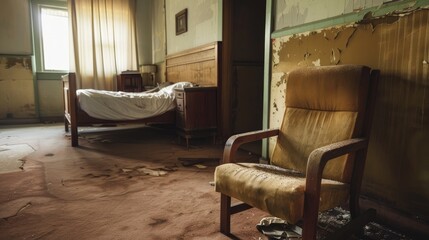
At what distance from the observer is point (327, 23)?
6.69ft

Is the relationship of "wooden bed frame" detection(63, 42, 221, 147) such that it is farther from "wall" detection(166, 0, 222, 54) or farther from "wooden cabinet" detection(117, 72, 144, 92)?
"wooden cabinet" detection(117, 72, 144, 92)

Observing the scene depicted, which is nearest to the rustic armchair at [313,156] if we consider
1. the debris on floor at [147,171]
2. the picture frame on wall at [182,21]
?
the debris on floor at [147,171]

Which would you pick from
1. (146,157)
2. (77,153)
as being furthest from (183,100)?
(77,153)

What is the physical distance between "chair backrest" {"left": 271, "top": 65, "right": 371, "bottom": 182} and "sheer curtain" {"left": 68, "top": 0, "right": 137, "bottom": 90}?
551cm

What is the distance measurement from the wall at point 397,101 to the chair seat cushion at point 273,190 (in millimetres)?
456

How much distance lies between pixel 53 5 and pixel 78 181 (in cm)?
529

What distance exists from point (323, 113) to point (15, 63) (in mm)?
6500

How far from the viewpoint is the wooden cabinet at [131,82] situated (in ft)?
20.1

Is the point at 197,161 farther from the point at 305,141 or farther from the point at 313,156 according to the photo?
the point at 313,156

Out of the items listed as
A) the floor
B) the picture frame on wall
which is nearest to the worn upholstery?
the floor

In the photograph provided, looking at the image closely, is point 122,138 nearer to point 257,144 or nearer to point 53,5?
point 257,144

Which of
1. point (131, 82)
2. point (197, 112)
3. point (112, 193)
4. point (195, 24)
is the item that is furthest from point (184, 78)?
point (112, 193)

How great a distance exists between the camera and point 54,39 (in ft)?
20.8

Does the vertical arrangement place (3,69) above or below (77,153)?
above
